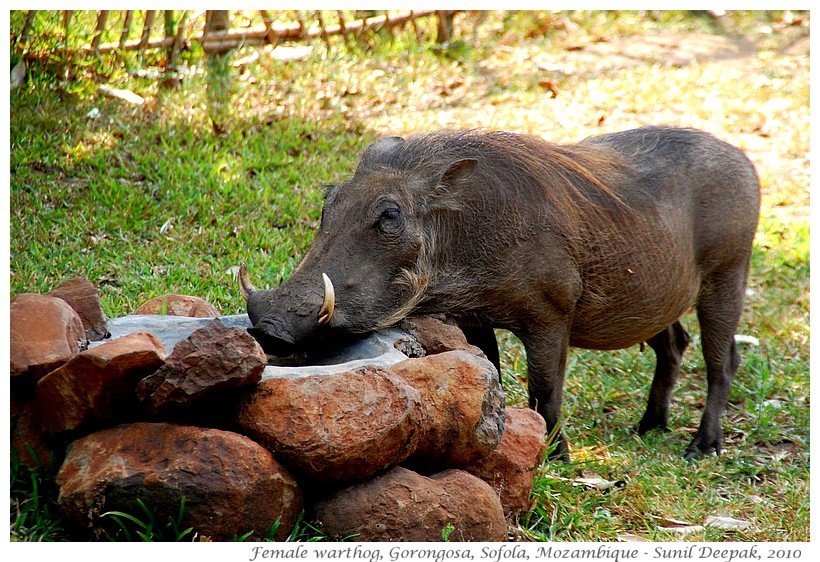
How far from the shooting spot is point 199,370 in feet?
8.91

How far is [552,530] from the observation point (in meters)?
3.29

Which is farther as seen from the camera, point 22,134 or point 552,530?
point 22,134

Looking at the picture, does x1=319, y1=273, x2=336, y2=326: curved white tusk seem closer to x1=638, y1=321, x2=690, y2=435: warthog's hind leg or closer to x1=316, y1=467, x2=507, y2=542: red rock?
x1=316, y1=467, x2=507, y2=542: red rock

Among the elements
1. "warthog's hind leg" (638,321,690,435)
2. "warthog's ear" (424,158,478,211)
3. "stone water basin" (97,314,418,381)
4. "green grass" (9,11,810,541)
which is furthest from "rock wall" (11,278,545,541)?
"warthog's hind leg" (638,321,690,435)

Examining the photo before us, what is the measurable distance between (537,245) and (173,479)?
1757 millimetres

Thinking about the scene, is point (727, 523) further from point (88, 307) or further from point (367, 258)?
point (88, 307)

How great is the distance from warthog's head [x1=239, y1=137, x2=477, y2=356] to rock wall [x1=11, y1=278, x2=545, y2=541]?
49cm

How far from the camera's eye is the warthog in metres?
3.57

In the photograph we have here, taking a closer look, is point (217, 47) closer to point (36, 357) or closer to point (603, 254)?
point (603, 254)

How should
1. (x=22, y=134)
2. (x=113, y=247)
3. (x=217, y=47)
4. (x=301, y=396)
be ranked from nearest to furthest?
(x=301, y=396), (x=113, y=247), (x=22, y=134), (x=217, y=47)

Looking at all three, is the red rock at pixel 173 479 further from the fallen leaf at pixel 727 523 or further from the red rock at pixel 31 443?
the fallen leaf at pixel 727 523

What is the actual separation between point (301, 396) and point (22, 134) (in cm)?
399

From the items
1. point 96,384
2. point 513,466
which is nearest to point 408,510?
point 513,466
